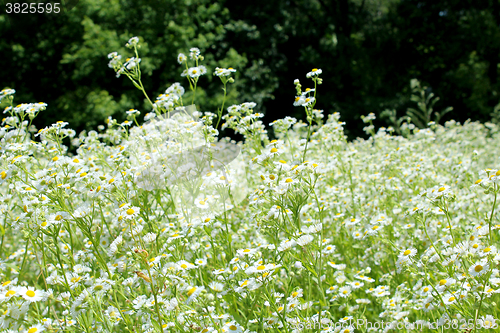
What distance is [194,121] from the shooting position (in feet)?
7.93

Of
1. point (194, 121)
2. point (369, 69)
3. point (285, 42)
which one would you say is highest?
point (285, 42)

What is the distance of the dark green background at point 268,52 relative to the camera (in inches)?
470

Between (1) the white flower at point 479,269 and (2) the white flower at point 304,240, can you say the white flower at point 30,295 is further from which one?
(1) the white flower at point 479,269

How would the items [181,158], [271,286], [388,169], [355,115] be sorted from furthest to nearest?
[355,115]
[388,169]
[181,158]
[271,286]

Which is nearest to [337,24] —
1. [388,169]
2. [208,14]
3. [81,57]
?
[208,14]

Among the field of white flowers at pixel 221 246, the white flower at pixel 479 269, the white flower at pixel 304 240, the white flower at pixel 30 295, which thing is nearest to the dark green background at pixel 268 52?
the field of white flowers at pixel 221 246

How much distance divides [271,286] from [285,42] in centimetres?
1437

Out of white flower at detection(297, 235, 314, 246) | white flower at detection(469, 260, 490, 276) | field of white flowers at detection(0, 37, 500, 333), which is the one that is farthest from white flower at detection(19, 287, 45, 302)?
white flower at detection(469, 260, 490, 276)

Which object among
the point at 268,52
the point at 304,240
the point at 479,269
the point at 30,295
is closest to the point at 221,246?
the point at 304,240

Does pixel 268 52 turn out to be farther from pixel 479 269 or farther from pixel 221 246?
pixel 479 269

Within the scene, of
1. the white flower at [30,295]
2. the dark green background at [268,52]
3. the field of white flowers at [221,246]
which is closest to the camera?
the white flower at [30,295]

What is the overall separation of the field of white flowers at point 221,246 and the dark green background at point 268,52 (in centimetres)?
885

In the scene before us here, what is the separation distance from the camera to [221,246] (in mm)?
2389

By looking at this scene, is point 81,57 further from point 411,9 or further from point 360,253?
point 411,9
